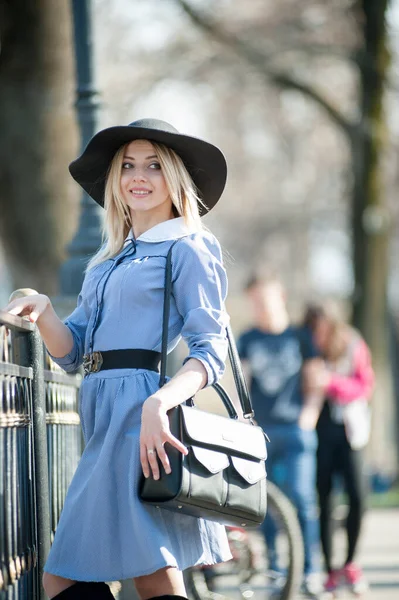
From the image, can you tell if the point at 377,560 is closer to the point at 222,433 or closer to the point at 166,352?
the point at 222,433

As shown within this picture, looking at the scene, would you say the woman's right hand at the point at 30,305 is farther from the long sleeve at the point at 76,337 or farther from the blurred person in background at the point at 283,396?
the blurred person in background at the point at 283,396

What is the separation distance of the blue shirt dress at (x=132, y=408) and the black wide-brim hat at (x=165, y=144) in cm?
22

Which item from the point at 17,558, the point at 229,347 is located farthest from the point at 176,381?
the point at 17,558

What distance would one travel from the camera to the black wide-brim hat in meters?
3.69

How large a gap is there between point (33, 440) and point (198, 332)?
90cm

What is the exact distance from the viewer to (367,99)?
15.7 metres

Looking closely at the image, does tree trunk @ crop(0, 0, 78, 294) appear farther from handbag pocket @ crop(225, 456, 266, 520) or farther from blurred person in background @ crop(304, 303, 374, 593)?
handbag pocket @ crop(225, 456, 266, 520)

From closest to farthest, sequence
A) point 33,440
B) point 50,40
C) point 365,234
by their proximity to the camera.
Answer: point 33,440 < point 50,40 < point 365,234

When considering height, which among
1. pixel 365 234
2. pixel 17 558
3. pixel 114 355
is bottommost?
pixel 17 558

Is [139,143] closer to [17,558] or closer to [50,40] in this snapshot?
[17,558]

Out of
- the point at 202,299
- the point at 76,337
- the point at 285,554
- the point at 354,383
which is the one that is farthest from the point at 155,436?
the point at 354,383

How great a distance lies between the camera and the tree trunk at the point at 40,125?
11.4m

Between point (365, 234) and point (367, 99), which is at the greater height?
point (367, 99)

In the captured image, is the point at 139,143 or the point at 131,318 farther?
the point at 139,143
